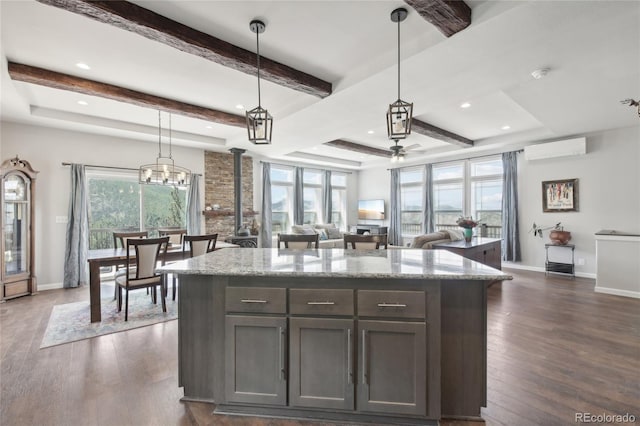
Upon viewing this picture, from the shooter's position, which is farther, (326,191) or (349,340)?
(326,191)

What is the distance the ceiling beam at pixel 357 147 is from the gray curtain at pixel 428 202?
1311 mm

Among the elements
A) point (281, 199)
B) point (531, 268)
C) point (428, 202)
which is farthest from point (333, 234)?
point (531, 268)

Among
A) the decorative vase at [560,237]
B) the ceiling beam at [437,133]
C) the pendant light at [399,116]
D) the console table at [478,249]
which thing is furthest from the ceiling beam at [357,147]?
the pendant light at [399,116]

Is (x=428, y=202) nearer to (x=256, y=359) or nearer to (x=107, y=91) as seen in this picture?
(x=256, y=359)

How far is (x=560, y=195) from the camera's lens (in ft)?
19.4

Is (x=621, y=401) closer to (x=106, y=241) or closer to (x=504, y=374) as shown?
(x=504, y=374)

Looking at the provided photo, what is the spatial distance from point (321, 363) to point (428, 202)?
7.09 metres

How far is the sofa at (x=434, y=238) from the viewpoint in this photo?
4.68 meters

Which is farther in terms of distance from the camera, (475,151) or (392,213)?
(392,213)

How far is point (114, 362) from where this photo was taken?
2533 mm

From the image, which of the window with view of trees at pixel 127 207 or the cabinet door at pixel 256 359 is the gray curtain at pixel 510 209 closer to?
the cabinet door at pixel 256 359

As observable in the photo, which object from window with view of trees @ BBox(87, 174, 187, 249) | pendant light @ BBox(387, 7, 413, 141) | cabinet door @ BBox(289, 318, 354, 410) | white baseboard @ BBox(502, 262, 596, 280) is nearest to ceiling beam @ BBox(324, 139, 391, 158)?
window with view of trees @ BBox(87, 174, 187, 249)

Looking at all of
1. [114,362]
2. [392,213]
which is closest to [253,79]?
[114,362]

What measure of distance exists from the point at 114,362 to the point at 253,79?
3.28 metres
